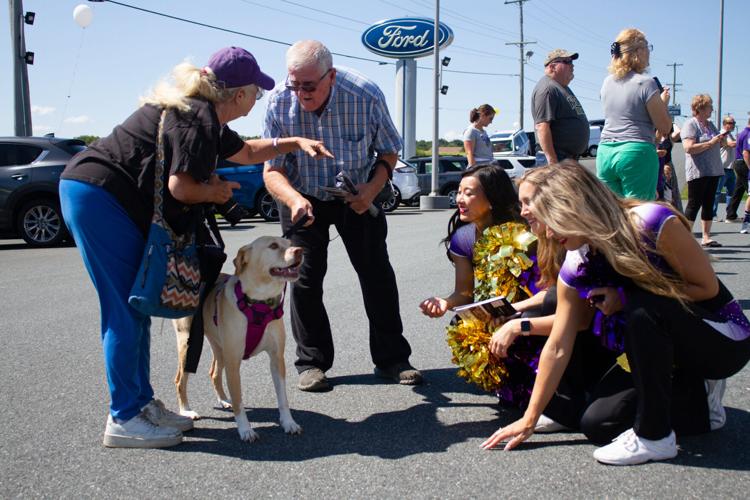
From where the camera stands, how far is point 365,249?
14.1 feet

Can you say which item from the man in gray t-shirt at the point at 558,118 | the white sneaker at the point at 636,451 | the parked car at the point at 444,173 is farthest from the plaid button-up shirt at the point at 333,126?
the parked car at the point at 444,173

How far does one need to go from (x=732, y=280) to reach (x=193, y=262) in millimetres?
5896

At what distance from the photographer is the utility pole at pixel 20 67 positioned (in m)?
16.7

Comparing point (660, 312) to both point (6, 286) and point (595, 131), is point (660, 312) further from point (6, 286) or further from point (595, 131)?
point (595, 131)

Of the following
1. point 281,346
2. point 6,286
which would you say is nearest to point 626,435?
point 281,346

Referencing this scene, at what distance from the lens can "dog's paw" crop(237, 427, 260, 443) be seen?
3.32 meters

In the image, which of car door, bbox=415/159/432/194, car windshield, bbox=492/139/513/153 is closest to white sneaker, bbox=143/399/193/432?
car door, bbox=415/159/432/194

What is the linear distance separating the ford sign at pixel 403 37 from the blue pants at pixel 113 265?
29369 millimetres

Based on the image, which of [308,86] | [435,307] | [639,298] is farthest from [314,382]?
[639,298]

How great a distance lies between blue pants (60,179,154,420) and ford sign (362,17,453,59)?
2937 centimetres

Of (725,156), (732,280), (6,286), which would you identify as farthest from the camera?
(725,156)

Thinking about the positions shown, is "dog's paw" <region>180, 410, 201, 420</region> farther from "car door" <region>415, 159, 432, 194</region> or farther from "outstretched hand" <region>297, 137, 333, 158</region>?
"car door" <region>415, 159, 432, 194</region>

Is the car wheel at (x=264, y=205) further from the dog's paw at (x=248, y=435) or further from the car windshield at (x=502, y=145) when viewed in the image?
the car windshield at (x=502, y=145)

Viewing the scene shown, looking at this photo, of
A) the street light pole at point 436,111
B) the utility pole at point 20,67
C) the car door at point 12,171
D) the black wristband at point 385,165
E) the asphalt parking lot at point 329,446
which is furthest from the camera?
the street light pole at point 436,111
